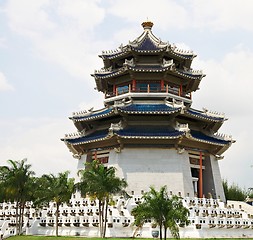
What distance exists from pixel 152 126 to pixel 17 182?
1449 centimetres

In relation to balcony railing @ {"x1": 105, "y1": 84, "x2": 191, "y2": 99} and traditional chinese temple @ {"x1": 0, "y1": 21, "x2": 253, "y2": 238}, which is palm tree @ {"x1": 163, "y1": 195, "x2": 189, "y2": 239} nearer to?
traditional chinese temple @ {"x1": 0, "y1": 21, "x2": 253, "y2": 238}

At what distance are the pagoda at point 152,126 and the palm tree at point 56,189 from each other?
8657 millimetres

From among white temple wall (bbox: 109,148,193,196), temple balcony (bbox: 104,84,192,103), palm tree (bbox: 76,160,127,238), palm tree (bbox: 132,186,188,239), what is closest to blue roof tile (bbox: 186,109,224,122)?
temple balcony (bbox: 104,84,192,103)

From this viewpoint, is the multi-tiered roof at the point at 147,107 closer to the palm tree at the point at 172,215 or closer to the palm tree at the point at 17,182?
the palm tree at the point at 17,182

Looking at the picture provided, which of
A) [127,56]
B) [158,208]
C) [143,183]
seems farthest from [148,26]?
[158,208]

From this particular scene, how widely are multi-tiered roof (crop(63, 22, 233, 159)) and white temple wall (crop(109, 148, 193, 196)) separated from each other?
2.90 ft

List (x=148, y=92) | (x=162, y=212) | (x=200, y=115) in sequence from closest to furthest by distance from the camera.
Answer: (x=162, y=212), (x=200, y=115), (x=148, y=92)

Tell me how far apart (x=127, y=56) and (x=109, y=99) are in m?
4.74

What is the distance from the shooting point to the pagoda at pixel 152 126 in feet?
141

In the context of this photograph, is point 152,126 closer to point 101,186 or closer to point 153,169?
point 153,169

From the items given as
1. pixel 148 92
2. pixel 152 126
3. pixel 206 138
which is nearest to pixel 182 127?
pixel 152 126

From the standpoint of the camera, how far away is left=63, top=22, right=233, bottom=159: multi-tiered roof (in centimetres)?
4344

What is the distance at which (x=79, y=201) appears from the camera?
3841cm

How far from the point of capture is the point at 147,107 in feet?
146
